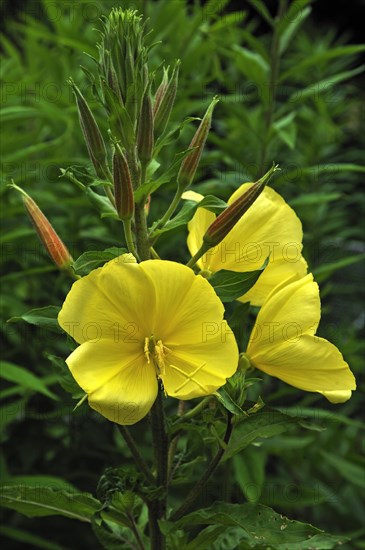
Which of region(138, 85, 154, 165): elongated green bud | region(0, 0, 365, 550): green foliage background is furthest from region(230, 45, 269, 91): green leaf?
region(138, 85, 154, 165): elongated green bud

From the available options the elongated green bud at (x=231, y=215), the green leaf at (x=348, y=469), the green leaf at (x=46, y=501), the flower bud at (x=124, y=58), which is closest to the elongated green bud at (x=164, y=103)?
the flower bud at (x=124, y=58)

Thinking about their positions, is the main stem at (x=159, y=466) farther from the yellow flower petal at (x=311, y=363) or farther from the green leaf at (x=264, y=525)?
the yellow flower petal at (x=311, y=363)

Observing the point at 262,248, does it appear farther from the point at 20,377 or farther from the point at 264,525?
the point at 20,377

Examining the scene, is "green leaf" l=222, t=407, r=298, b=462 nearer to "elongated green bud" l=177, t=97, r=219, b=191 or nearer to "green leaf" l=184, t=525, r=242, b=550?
"green leaf" l=184, t=525, r=242, b=550

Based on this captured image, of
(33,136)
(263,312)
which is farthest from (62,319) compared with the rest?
(33,136)

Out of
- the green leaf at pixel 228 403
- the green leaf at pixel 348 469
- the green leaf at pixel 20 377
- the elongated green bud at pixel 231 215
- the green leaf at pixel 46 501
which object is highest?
the elongated green bud at pixel 231 215

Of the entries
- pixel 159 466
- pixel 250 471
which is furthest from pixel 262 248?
pixel 250 471

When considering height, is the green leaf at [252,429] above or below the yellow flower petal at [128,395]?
below
